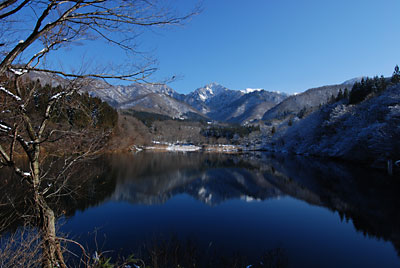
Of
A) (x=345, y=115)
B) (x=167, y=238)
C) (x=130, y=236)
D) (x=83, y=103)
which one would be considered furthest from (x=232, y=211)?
(x=345, y=115)

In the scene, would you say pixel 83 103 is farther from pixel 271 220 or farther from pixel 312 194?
pixel 312 194

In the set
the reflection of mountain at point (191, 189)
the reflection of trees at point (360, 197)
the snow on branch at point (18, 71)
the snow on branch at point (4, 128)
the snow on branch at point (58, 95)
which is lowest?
the reflection of mountain at point (191, 189)

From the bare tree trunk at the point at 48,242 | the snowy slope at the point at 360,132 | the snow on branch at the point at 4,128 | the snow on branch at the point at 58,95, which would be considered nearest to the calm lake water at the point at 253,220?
the bare tree trunk at the point at 48,242

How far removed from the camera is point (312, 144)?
168 feet

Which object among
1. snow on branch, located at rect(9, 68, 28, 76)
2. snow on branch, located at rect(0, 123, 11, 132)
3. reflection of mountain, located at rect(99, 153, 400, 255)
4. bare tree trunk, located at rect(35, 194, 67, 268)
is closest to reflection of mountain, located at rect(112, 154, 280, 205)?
reflection of mountain, located at rect(99, 153, 400, 255)

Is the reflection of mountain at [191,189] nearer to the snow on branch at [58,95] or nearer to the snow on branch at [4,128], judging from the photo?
the snow on branch at [58,95]

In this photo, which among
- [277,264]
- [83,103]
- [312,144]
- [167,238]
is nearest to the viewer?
[83,103]

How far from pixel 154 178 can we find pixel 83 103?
2048 centimetres

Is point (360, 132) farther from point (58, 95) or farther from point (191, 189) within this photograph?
point (58, 95)

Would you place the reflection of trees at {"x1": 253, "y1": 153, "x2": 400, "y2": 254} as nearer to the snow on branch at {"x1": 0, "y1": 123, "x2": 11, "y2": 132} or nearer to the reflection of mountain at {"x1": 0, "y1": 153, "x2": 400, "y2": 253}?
the reflection of mountain at {"x1": 0, "y1": 153, "x2": 400, "y2": 253}

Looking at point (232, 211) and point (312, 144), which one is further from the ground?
point (312, 144)

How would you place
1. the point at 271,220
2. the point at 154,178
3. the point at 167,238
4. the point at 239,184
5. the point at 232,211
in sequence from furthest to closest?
the point at 154,178 < the point at 239,184 < the point at 232,211 < the point at 271,220 < the point at 167,238

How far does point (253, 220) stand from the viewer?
1145cm

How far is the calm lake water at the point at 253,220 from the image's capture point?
7.88m
